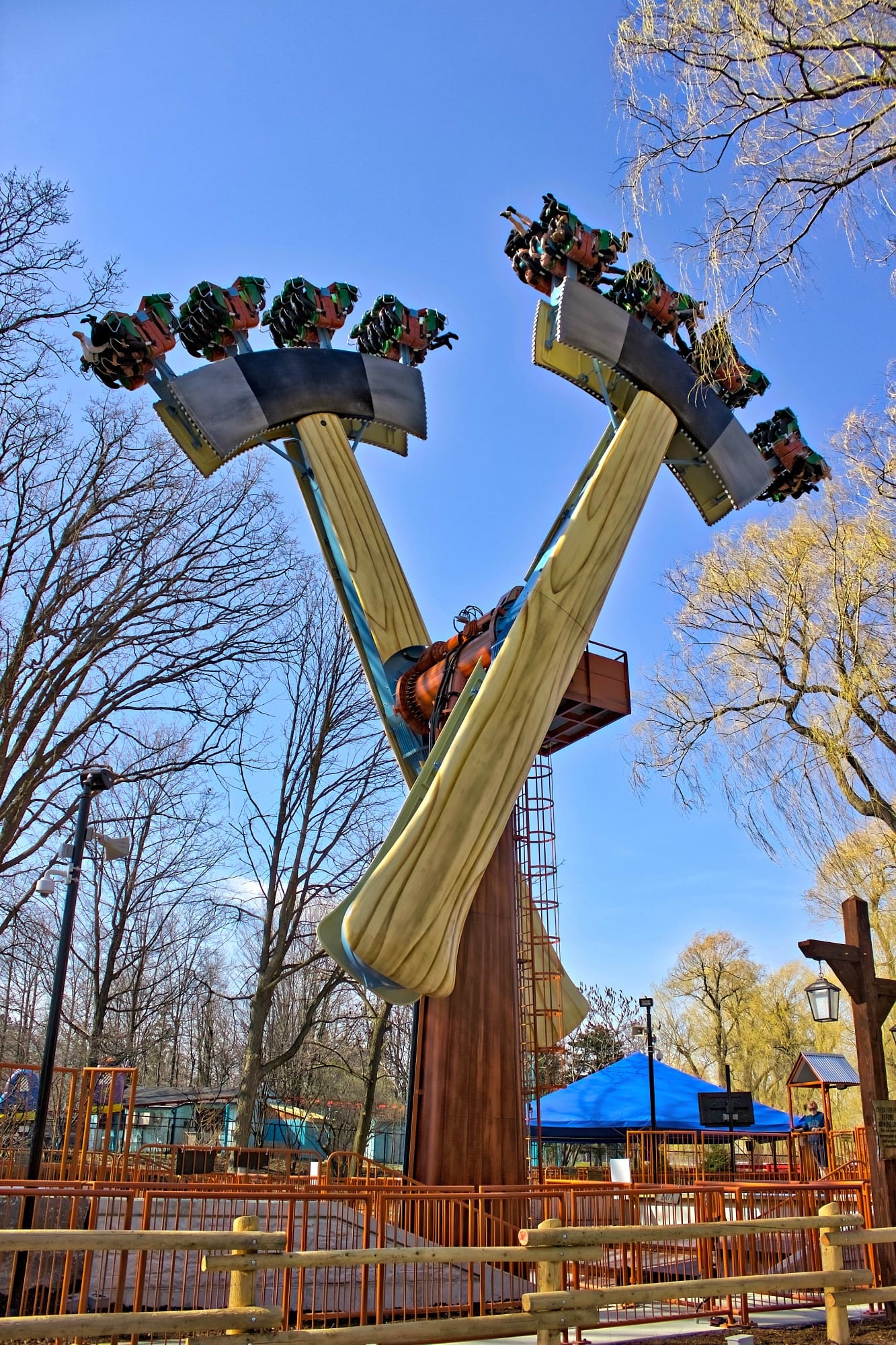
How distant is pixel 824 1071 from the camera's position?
16875mm

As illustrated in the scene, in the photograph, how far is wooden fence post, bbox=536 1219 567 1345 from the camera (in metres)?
5.79

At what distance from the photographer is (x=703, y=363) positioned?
8453 mm

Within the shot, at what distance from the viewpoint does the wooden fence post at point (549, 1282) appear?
5.79 metres

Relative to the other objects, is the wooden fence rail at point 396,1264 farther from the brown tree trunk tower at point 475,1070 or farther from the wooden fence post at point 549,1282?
the brown tree trunk tower at point 475,1070

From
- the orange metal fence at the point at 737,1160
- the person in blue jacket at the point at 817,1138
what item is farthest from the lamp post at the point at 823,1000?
the person in blue jacket at the point at 817,1138

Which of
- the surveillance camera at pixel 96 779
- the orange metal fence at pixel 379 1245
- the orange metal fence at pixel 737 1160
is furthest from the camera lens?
the orange metal fence at pixel 737 1160

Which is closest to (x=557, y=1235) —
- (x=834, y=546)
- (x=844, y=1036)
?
(x=834, y=546)

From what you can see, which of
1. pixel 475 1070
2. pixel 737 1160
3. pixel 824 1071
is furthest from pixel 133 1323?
pixel 737 1160

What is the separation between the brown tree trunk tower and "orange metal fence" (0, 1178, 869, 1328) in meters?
0.70

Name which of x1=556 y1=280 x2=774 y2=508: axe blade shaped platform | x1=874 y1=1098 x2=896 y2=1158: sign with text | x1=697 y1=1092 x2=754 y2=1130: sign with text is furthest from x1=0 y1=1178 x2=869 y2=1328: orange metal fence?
x1=556 y1=280 x2=774 y2=508: axe blade shaped platform

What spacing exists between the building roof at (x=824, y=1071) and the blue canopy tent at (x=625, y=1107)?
6874 mm

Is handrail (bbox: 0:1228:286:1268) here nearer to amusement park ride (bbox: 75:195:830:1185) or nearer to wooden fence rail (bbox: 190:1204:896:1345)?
wooden fence rail (bbox: 190:1204:896:1345)

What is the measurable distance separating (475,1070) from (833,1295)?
512cm

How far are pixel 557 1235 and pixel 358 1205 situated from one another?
4.88m
